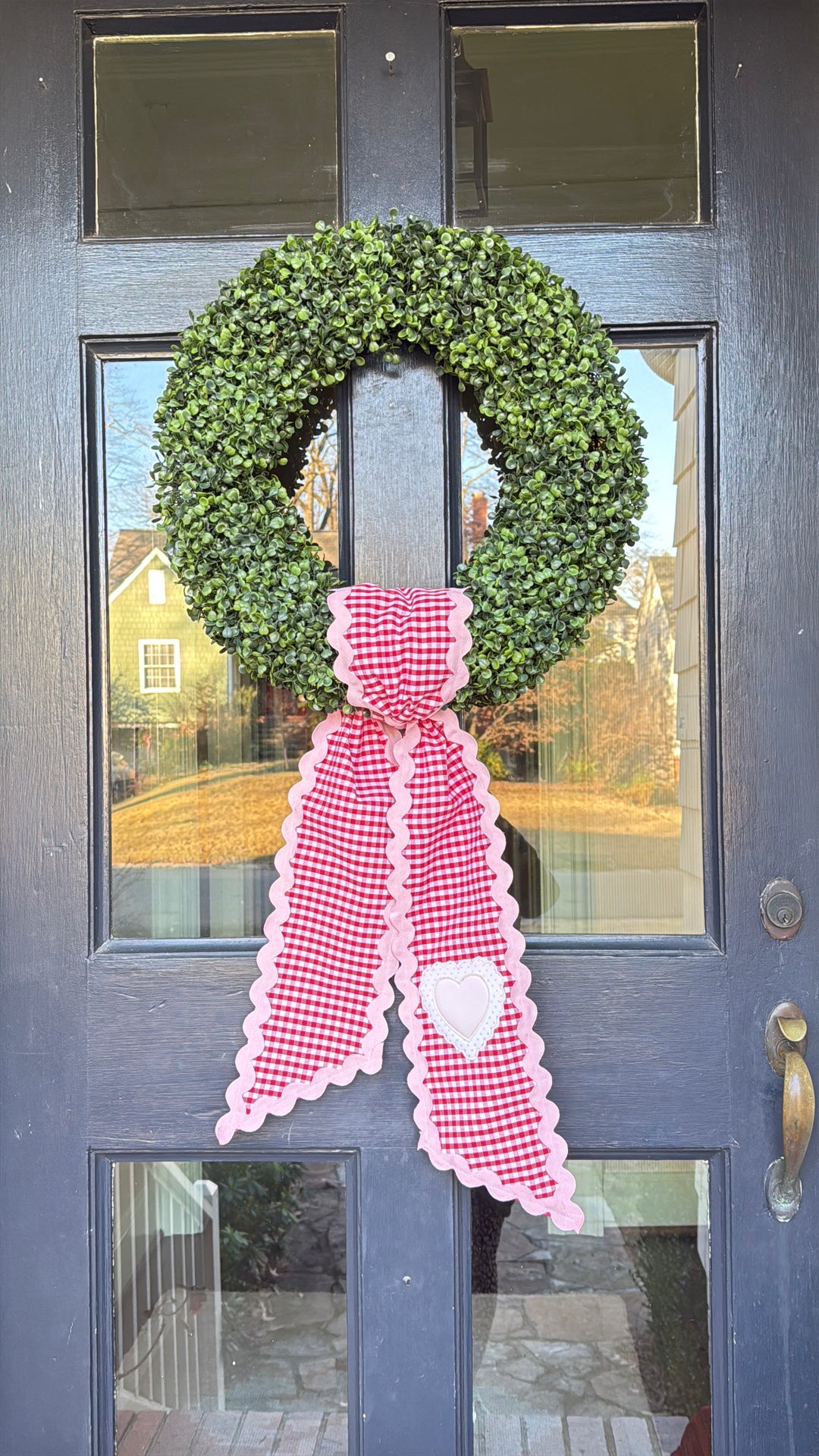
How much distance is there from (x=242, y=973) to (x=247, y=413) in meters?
0.72

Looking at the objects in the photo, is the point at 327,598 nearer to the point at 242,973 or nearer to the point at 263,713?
the point at 263,713

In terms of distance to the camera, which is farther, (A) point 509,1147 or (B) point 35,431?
(B) point 35,431

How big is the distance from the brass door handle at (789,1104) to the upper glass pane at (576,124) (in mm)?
1073

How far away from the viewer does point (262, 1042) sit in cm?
138

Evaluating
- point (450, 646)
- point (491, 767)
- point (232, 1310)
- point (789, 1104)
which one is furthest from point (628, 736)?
point (232, 1310)

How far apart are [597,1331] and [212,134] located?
1713mm

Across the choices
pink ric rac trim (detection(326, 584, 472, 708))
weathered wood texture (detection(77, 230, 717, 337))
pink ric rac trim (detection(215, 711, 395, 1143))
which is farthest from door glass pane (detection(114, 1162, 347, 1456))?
weathered wood texture (detection(77, 230, 717, 337))

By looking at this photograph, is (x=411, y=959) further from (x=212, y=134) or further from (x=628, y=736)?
(x=212, y=134)

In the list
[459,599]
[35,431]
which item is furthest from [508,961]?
[35,431]

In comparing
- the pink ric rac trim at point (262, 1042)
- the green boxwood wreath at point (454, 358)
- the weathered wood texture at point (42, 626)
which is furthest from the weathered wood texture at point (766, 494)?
the weathered wood texture at point (42, 626)

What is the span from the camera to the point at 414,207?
4.71 ft

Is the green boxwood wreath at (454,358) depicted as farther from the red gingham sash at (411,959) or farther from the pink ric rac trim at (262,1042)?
the pink ric rac trim at (262,1042)

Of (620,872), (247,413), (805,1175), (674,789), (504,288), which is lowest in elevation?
(805,1175)

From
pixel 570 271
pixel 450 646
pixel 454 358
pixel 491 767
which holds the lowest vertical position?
pixel 491 767
